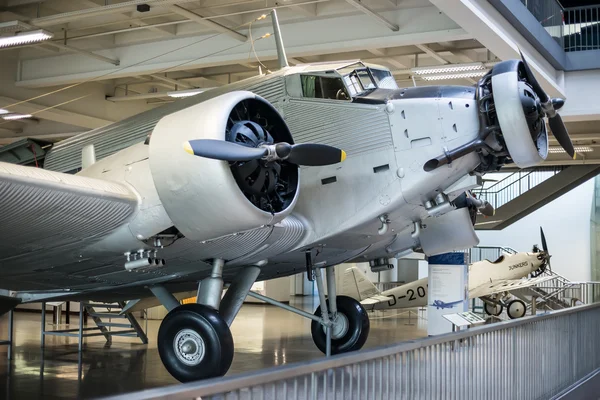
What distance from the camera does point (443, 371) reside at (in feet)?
17.5

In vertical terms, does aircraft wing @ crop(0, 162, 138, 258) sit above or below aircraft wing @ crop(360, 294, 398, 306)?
above

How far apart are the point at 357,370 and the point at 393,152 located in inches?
150

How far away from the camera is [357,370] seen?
4156mm

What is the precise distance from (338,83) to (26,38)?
19.4 feet

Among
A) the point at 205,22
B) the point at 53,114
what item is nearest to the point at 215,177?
the point at 205,22

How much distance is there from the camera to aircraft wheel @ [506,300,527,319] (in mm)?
21188

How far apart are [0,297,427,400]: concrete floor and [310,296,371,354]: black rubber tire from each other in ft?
1.91

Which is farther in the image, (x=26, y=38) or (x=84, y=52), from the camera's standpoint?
(x=84, y=52)

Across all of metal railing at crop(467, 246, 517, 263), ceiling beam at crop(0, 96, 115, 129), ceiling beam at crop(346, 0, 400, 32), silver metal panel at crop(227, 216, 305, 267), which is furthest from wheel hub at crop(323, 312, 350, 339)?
metal railing at crop(467, 246, 517, 263)

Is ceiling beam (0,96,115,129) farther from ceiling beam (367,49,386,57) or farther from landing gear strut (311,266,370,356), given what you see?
landing gear strut (311,266,370,356)

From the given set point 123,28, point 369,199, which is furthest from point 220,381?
point 123,28

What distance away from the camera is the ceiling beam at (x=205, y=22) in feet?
38.9

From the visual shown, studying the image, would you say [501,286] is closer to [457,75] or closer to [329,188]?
[457,75]

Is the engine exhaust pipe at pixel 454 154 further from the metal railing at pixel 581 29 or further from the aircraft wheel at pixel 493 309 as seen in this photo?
the aircraft wheel at pixel 493 309
